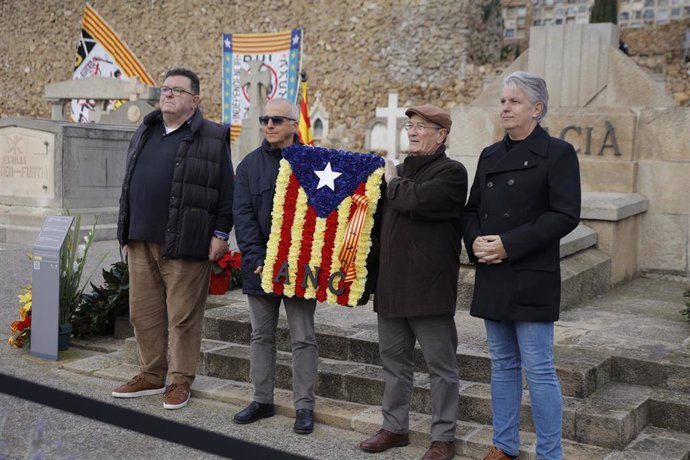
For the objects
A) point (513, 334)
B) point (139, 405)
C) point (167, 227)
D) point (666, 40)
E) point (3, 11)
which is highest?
point (3, 11)

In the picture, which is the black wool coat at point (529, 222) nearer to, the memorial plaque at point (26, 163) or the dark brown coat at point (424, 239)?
the dark brown coat at point (424, 239)

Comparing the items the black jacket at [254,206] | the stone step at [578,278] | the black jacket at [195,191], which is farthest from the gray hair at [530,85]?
the stone step at [578,278]

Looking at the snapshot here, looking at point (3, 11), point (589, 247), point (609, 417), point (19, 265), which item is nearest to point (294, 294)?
point (609, 417)

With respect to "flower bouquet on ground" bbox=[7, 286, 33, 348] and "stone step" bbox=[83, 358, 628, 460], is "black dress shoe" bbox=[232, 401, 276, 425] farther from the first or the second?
"flower bouquet on ground" bbox=[7, 286, 33, 348]

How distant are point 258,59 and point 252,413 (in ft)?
68.7

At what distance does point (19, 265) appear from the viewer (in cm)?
938

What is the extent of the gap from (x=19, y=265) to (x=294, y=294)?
20.0ft

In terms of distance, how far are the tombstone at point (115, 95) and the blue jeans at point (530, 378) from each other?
11.7 m

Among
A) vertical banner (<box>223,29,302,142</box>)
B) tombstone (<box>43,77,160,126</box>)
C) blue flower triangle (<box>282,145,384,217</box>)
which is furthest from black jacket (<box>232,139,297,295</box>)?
vertical banner (<box>223,29,302,142</box>)

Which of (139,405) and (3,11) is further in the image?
(3,11)

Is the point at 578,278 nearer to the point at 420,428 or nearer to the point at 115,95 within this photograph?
the point at 420,428

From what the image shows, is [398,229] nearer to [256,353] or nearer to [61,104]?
[256,353]

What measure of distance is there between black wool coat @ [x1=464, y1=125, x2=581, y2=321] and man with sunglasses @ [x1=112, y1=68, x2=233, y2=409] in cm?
164

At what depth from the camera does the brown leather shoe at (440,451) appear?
385 centimetres
